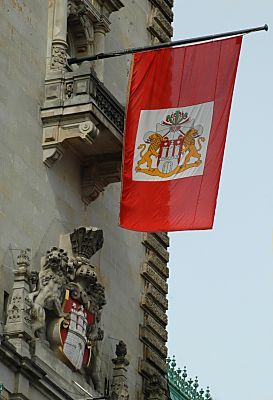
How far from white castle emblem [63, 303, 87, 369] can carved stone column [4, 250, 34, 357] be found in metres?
1.45

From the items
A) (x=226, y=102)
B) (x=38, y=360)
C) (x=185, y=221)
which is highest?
(x=226, y=102)

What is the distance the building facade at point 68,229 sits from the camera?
35.3 m

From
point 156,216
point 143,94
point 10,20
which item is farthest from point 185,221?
point 10,20

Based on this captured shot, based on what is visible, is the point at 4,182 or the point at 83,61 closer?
the point at 4,182

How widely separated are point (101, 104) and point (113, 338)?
4.88 metres

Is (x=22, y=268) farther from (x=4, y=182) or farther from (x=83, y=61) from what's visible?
(x=83, y=61)

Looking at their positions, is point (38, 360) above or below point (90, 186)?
below

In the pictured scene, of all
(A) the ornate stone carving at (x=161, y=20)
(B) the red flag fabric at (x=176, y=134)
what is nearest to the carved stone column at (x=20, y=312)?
(B) the red flag fabric at (x=176, y=134)

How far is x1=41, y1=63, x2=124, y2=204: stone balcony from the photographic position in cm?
3734

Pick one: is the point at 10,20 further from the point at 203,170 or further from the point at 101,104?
the point at 203,170

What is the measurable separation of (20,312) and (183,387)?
12767mm

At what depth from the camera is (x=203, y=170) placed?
121ft

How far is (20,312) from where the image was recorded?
34.8 m

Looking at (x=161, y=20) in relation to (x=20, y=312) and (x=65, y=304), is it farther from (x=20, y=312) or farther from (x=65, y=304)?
(x=20, y=312)
